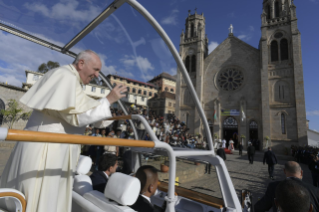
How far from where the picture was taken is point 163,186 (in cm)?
312

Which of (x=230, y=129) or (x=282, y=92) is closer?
(x=282, y=92)

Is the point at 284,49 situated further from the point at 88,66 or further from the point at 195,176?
the point at 88,66

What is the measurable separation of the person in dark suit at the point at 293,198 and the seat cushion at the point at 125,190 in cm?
133

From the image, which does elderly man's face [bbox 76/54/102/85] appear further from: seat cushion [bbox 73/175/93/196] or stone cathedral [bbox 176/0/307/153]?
stone cathedral [bbox 176/0/307/153]

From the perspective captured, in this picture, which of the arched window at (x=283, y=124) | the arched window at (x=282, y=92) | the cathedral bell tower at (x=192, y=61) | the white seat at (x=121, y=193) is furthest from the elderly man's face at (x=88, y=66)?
the arched window at (x=282, y=92)

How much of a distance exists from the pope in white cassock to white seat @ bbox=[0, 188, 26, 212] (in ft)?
0.14

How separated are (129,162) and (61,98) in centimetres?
281

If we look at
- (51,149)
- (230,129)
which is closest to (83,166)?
(51,149)

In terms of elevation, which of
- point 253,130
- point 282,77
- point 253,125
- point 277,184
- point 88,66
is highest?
point 282,77

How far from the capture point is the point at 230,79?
25172 millimetres

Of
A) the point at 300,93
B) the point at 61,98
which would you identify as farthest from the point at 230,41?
the point at 61,98

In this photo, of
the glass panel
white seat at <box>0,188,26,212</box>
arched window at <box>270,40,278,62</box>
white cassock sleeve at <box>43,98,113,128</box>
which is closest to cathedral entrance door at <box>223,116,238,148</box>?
arched window at <box>270,40,278,62</box>

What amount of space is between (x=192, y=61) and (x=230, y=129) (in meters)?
12.3

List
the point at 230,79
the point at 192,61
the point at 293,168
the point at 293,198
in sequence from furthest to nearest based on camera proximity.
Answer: the point at 192,61 → the point at 230,79 → the point at 293,168 → the point at 293,198
